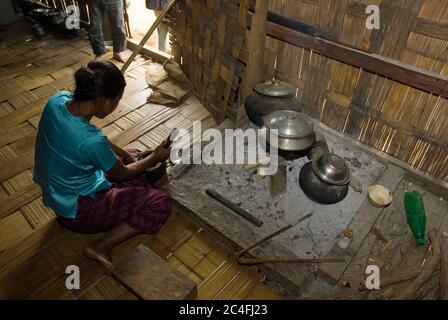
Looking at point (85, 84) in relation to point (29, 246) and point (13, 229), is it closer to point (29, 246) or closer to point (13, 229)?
point (29, 246)

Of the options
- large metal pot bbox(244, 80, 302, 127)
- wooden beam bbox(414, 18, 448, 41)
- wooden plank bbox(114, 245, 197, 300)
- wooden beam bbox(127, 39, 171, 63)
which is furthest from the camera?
wooden beam bbox(127, 39, 171, 63)

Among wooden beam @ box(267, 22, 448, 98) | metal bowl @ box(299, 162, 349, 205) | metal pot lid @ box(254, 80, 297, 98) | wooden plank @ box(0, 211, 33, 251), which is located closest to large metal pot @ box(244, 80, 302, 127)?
metal pot lid @ box(254, 80, 297, 98)

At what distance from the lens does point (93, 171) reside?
9.27 ft

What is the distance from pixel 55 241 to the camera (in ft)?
10.4

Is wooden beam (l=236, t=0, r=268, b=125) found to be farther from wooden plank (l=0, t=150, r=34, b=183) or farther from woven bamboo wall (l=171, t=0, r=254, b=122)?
wooden plank (l=0, t=150, r=34, b=183)

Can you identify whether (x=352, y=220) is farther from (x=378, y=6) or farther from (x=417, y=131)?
(x=378, y=6)

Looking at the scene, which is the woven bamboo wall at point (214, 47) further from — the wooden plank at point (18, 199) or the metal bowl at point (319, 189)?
the wooden plank at point (18, 199)

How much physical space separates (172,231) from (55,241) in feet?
3.61

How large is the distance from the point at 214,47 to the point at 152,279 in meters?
3.05

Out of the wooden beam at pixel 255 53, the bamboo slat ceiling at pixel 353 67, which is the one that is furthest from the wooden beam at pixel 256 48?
the bamboo slat ceiling at pixel 353 67

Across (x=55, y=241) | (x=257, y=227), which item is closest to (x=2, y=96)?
(x=55, y=241)

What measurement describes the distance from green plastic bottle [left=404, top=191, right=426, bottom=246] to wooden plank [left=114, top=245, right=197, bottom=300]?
213cm

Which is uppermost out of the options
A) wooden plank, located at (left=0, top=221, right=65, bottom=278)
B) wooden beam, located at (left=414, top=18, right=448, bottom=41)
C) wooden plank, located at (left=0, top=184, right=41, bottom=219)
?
wooden beam, located at (left=414, top=18, right=448, bottom=41)

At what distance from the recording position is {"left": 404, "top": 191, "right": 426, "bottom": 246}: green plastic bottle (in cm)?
314
